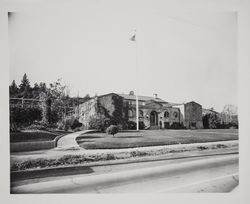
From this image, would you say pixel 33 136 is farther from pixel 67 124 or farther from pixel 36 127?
pixel 67 124

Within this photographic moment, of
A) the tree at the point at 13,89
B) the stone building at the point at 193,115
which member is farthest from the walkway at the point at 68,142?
the stone building at the point at 193,115

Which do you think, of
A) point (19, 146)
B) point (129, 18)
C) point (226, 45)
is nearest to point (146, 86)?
point (129, 18)

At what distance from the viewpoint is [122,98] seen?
2.78m

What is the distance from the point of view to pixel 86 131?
2732mm

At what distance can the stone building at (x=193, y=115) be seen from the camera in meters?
2.78

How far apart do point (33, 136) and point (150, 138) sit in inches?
45.1

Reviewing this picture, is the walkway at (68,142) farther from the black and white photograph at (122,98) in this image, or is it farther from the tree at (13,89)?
the tree at (13,89)

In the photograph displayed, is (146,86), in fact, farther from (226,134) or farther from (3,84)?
(3,84)

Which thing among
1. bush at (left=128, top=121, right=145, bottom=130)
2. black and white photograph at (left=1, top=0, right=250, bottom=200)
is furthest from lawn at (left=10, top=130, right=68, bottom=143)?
bush at (left=128, top=121, right=145, bottom=130)

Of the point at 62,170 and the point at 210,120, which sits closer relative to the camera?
the point at 62,170

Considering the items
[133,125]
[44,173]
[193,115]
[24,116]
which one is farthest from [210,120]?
[24,116]

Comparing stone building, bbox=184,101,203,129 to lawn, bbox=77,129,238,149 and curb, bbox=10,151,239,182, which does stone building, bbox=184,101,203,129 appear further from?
curb, bbox=10,151,239,182

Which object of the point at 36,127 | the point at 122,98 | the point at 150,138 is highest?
the point at 122,98

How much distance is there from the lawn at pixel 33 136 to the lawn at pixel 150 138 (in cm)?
27
